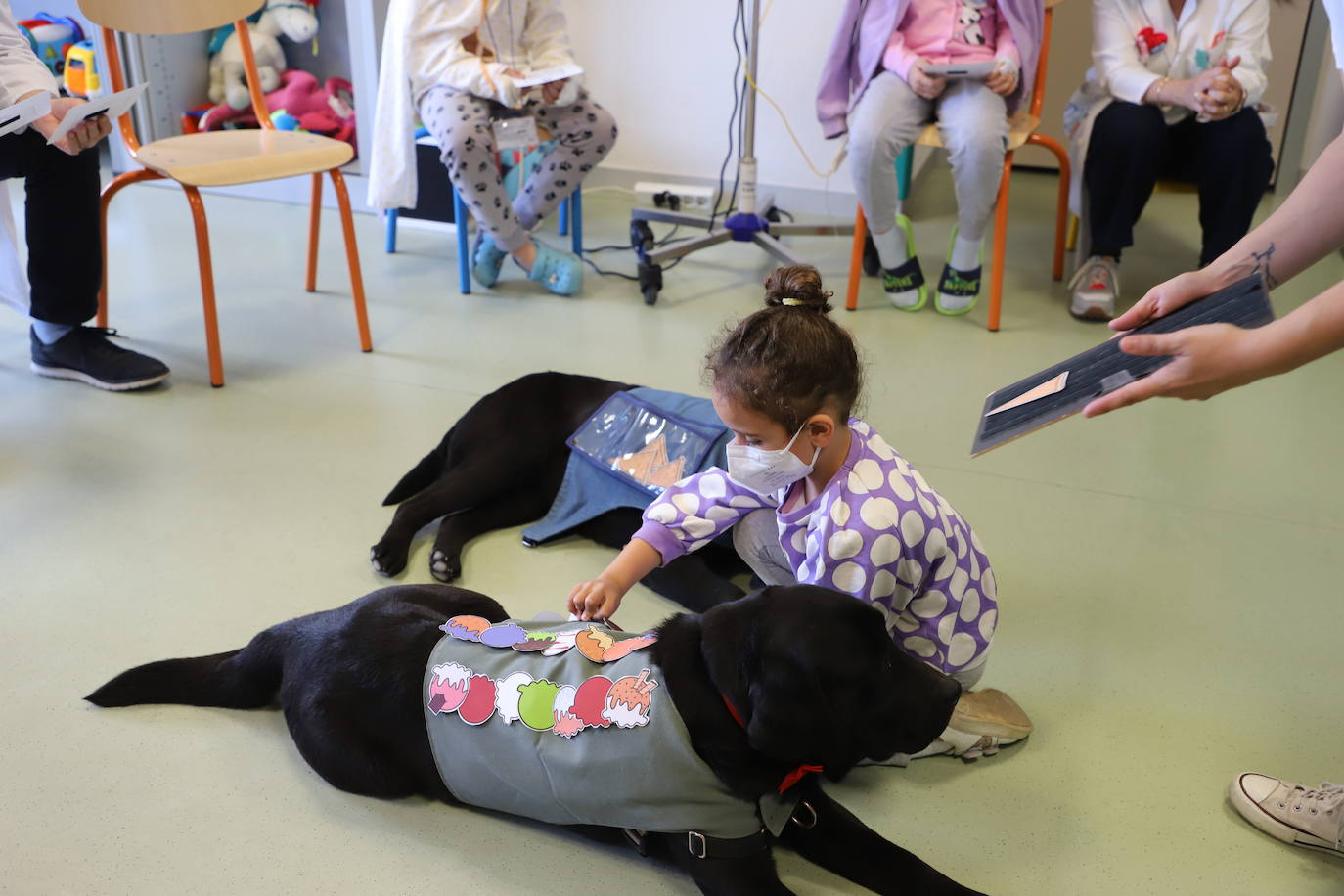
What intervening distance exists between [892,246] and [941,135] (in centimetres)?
32

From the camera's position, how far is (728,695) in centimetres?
118

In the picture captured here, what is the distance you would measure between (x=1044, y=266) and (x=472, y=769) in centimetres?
290

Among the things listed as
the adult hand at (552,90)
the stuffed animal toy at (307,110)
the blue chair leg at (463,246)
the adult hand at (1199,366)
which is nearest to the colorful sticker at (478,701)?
the adult hand at (1199,366)

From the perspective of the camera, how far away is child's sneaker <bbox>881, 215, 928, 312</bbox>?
3229 millimetres

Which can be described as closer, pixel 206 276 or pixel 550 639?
pixel 550 639

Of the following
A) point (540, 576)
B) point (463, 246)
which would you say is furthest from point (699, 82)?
point (540, 576)

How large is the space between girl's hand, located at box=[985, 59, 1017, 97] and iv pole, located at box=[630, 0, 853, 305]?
0.67 metres

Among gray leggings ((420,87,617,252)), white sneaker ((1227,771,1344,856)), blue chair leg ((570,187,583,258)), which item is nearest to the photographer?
white sneaker ((1227,771,1344,856))

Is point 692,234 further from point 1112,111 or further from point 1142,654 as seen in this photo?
point 1142,654

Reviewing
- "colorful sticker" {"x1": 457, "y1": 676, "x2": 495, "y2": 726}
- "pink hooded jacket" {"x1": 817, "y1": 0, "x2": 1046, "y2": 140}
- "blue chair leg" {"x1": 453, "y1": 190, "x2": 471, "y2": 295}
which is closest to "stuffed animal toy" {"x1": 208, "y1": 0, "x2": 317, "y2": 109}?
"blue chair leg" {"x1": 453, "y1": 190, "x2": 471, "y2": 295}

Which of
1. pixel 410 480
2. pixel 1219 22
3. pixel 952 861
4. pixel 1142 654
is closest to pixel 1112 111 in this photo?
pixel 1219 22

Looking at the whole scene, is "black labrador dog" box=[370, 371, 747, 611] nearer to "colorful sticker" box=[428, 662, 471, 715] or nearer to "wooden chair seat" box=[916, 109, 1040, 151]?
"colorful sticker" box=[428, 662, 471, 715]

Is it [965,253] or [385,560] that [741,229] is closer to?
[965,253]

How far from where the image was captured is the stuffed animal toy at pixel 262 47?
169 inches
